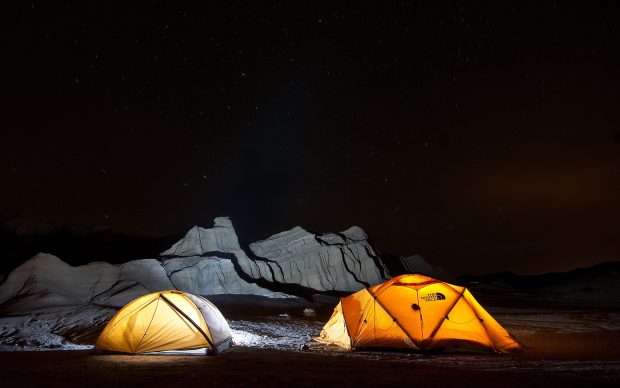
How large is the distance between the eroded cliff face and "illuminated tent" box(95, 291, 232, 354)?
1426 cm

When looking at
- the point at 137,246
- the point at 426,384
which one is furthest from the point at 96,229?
the point at 426,384

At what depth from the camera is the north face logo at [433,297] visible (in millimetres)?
14055

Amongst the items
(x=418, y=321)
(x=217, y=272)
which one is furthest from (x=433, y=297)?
(x=217, y=272)

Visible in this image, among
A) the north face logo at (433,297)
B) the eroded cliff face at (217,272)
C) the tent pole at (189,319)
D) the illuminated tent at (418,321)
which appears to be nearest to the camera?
the tent pole at (189,319)

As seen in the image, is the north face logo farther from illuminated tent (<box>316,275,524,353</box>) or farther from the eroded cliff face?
the eroded cliff face

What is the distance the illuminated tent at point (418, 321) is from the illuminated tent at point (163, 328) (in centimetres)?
397

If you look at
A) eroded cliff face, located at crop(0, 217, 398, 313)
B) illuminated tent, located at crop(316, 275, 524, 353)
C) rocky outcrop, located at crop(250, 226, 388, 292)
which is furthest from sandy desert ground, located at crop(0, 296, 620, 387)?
rocky outcrop, located at crop(250, 226, 388, 292)

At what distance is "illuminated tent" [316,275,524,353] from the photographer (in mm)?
13344

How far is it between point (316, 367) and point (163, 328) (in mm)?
5168

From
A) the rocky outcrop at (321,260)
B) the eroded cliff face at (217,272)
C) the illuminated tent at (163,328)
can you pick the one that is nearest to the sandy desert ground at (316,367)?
the illuminated tent at (163,328)

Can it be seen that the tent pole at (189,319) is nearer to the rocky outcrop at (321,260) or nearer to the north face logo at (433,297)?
the north face logo at (433,297)

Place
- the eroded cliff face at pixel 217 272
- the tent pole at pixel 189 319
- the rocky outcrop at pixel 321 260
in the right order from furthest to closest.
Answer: the rocky outcrop at pixel 321 260 → the eroded cliff face at pixel 217 272 → the tent pole at pixel 189 319

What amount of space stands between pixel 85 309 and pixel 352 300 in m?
14.0

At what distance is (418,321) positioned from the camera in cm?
1367
